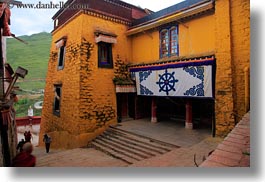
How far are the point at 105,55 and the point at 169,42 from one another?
247cm

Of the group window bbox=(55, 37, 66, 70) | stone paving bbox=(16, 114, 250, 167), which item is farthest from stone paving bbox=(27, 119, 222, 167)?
window bbox=(55, 37, 66, 70)

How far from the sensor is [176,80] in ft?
19.9

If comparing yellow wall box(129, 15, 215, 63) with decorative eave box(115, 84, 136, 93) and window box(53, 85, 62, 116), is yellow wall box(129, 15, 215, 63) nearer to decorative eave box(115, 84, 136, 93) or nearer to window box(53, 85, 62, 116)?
decorative eave box(115, 84, 136, 93)

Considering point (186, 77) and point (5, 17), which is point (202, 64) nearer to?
point (186, 77)

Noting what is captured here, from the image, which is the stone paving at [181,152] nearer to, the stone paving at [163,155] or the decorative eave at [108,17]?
the stone paving at [163,155]

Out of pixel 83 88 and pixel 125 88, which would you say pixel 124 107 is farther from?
pixel 83 88

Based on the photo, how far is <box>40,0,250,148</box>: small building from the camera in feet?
15.2

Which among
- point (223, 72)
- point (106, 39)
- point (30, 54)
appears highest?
point (106, 39)

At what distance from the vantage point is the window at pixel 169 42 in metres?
6.50

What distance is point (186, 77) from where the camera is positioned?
5777 mm

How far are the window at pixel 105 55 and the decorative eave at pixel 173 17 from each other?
112 centimetres

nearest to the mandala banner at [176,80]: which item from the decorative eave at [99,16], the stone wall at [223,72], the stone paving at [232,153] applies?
the stone wall at [223,72]

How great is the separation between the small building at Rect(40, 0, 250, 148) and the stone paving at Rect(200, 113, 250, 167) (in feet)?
5.66

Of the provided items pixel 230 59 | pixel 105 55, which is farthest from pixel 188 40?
pixel 105 55
